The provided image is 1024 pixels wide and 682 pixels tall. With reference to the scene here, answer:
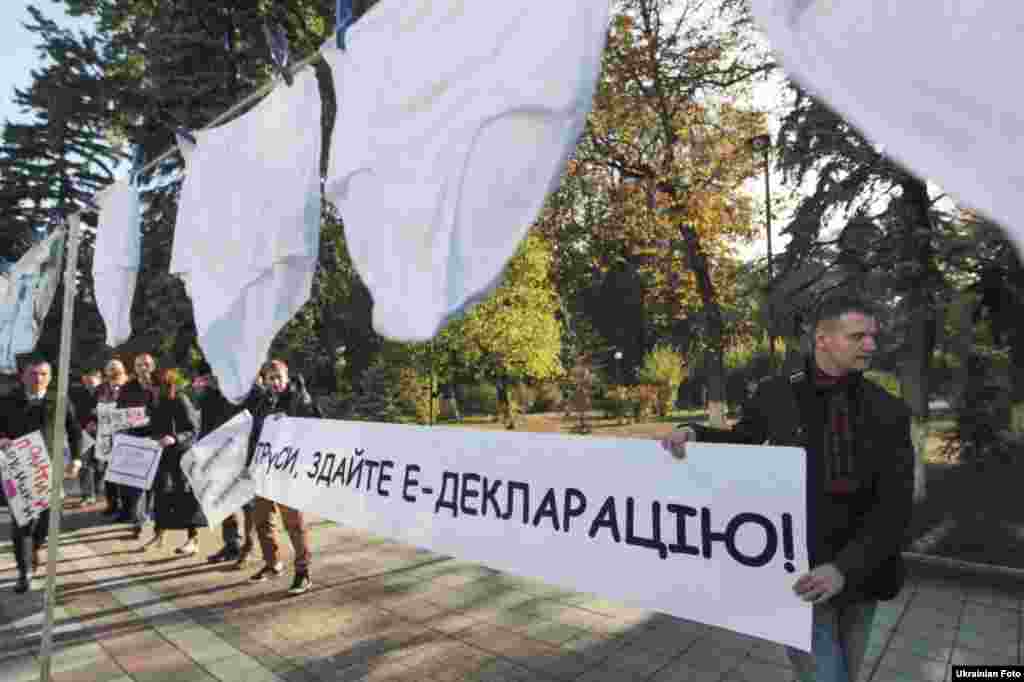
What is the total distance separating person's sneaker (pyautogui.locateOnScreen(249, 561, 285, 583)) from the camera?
5723mm

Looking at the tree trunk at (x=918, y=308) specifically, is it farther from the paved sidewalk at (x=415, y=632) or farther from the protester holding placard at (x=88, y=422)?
the protester holding placard at (x=88, y=422)

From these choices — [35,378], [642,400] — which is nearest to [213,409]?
[35,378]

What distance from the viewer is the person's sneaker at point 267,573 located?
5.72 m

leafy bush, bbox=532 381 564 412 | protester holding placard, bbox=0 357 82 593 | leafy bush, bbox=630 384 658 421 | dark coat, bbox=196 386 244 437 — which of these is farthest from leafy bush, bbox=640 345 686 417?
protester holding placard, bbox=0 357 82 593

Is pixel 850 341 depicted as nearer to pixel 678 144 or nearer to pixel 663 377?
pixel 678 144

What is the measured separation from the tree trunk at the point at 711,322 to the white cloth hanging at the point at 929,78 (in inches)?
450

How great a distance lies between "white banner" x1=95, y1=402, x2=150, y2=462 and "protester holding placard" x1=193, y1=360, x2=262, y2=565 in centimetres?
103

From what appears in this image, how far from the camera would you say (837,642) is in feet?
7.29

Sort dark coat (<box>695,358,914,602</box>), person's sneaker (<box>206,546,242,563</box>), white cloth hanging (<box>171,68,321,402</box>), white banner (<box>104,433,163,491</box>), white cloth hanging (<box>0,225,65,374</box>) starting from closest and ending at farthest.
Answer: dark coat (<box>695,358,914,602</box>) → white cloth hanging (<box>171,68,321,402</box>) → white banner (<box>104,433,163,491</box>) → white cloth hanging (<box>0,225,65,374</box>) → person's sneaker (<box>206,546,242,563</box>)

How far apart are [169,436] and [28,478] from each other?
1344mm

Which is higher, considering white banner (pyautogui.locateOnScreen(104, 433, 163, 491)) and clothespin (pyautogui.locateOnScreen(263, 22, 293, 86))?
clothespin (pyautogui.locateOnScreen(263, 22, 293, 86))

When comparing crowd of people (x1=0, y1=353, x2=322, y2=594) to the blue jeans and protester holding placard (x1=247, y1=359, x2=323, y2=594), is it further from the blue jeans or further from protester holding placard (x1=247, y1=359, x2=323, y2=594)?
the blue jeans

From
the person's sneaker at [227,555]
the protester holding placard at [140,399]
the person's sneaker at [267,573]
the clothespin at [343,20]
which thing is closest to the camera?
the clothespin at [343,20]

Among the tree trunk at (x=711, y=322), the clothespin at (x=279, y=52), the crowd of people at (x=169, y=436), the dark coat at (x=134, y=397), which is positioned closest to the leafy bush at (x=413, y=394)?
the tree trunk at (x=711, y=322)
